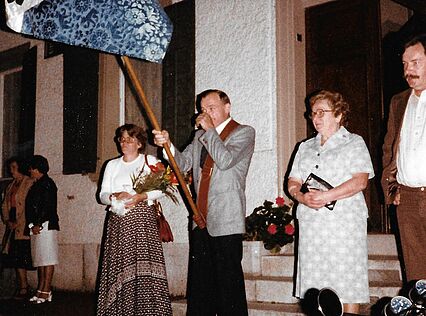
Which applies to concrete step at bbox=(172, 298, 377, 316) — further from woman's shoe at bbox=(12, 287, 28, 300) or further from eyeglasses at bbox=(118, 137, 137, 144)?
woman's shoe at bbox=(12, 287, 28, 300)

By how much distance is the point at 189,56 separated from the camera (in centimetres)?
771

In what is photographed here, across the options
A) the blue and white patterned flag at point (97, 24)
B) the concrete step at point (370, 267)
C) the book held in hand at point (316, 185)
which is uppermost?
the blue and white patterned flag at point (97, 24)

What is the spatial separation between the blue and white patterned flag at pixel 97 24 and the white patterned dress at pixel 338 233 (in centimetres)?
145

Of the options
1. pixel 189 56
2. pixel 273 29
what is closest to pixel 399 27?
pixel 273 29

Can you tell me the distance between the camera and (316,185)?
13.1 ft

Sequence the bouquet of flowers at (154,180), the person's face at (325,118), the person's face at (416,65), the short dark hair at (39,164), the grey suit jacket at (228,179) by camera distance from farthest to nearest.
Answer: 1. the short dark hair at (39,164)
2. the bouquet of flowers at (154,180)
3. the grey suit jacket at (228,179)
4. the person's face at (325,118)
5. the person's face at (416,65)

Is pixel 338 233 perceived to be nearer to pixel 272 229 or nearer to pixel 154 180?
pixel 154 180

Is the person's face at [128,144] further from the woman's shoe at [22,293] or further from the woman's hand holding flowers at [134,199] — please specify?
the woman's shoe at [22,293]

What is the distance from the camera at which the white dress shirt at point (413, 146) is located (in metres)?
3.73

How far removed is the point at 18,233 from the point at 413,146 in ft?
20.0

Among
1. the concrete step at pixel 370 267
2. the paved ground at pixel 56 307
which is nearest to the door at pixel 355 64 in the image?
the concrete step at pixel 370 267

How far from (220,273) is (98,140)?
469cm

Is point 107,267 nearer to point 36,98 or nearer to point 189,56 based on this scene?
point 189,56

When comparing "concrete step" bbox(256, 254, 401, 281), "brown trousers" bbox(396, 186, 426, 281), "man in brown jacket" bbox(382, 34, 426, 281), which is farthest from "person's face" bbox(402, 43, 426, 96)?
"concrete step" bbox(256, 254, 401, 281)
